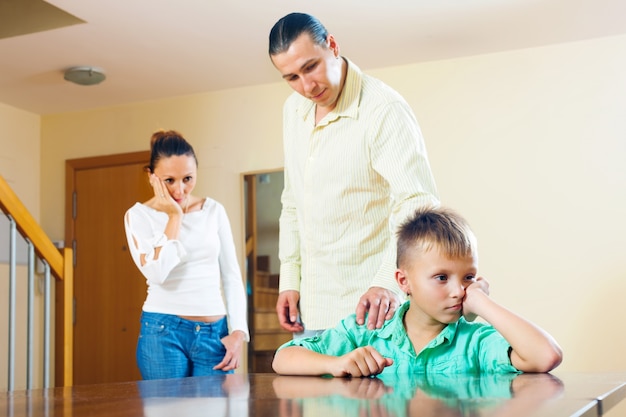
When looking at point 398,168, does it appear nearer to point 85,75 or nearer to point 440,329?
point 440,329

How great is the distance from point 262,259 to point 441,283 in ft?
12.2

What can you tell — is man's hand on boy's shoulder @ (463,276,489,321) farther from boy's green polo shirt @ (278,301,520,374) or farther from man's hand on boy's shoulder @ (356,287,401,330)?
man's hand on boy's shoulder @ (356,287,401,330)

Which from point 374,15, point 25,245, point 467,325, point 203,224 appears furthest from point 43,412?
point 374,15

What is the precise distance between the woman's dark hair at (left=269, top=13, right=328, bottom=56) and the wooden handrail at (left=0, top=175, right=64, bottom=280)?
72.0 inches

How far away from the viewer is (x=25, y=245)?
11.7 ft

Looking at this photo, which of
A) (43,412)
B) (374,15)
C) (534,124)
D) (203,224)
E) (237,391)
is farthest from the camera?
(534,124)

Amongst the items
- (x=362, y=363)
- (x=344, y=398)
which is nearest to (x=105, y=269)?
(x=362, y=363)

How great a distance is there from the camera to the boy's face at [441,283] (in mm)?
1480

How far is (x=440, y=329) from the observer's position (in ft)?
5.04

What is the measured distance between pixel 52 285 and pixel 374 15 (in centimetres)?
323

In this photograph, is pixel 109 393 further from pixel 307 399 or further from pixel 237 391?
pixel 307 399

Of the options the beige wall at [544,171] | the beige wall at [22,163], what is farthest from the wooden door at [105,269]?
the beige wall at [544,171]

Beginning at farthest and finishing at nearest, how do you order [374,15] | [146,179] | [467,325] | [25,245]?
[146,179]
[374,15]
[25,245]
[467,325]

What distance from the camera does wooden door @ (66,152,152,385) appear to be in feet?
17.5
